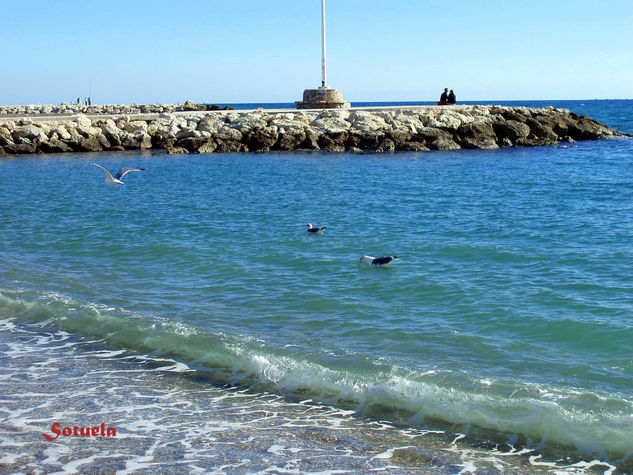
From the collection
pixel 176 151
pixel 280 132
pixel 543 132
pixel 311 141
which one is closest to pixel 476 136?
pixel 543 132

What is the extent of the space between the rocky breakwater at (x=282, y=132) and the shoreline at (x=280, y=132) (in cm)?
5

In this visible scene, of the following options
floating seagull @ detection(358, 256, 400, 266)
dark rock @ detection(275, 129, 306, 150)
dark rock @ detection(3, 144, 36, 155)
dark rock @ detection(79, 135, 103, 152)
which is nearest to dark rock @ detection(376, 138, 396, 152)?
dark rock @ detection(275, 129, 306, 150)

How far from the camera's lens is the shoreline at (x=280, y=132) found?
34.0 m

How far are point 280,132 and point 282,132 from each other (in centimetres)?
11

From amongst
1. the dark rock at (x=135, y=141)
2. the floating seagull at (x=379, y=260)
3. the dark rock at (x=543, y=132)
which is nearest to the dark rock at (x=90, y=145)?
the dark rock at (x=135, y=141)

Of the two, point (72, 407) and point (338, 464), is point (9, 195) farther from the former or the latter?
point (338, 464)

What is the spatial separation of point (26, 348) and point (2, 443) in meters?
2.69

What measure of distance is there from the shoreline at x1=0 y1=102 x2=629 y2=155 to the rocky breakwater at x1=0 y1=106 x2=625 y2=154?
0.05m

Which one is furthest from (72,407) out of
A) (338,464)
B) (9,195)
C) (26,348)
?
(9,195)

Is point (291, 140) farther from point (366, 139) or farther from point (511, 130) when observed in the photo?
point (511, 130)

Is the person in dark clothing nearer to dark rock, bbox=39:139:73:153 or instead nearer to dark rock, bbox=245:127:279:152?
dark rock, bbox=245:127:279:152

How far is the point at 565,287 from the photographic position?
999 centimetres

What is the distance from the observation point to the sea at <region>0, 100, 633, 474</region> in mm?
5504

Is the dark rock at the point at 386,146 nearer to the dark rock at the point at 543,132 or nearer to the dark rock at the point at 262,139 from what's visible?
the dark rock at the point at 262,139
